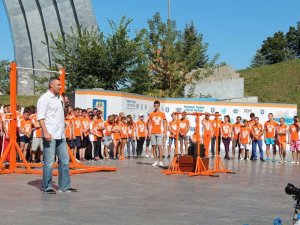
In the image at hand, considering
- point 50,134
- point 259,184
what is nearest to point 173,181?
point 259,184

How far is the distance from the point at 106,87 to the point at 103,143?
48.1ft

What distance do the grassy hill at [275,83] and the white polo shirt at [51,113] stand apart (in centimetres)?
5448

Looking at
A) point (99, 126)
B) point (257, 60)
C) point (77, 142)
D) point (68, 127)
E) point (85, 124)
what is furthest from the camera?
point (257, 60)

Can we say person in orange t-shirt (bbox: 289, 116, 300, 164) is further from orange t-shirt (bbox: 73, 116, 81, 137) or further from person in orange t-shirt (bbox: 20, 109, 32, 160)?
person in orange t-shirt (bbox: 20, 109, 32, 160)

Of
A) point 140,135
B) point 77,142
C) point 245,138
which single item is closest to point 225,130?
point 245,138

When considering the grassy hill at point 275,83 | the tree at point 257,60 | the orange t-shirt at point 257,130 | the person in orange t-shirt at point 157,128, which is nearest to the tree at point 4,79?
the grassy hill at point 275,83

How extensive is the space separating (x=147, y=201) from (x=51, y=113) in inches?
93.6

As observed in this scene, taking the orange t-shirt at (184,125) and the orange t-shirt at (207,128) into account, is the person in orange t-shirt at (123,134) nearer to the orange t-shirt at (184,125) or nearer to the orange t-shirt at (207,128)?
the orange t-shirt at (184,125)

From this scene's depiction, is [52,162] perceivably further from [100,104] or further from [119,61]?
[119,61]

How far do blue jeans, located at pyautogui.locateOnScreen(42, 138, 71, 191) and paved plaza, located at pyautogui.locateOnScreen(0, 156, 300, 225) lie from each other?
0.93 feet

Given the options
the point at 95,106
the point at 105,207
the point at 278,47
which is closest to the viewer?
the point at 105,207

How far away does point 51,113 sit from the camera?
420 inches

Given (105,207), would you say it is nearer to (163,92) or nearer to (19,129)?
(19,129)

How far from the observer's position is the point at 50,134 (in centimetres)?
1049
